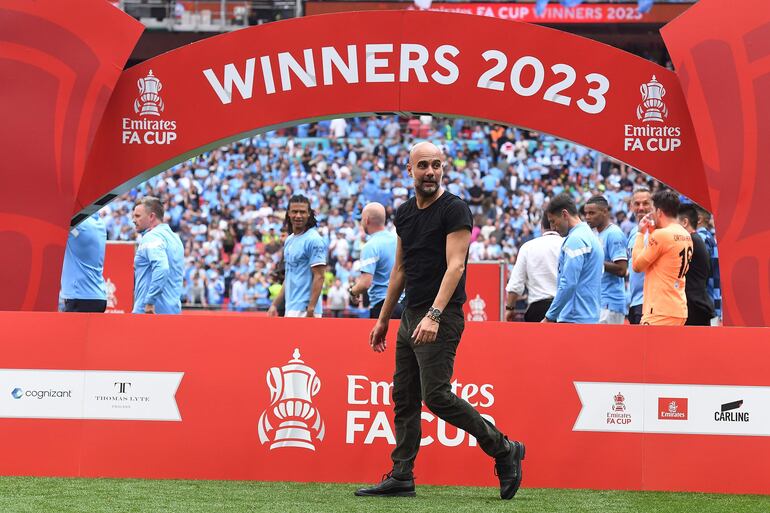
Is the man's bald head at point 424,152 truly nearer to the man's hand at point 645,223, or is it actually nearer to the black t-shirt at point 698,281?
the man's hand at point 645,223

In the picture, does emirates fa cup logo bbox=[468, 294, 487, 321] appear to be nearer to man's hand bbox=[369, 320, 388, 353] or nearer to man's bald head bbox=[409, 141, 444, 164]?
man's hand bbox=[369, 320, 388, 353]

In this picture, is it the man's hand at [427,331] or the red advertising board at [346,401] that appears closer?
the man's hand at [427,331]

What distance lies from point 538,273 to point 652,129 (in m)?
1.71

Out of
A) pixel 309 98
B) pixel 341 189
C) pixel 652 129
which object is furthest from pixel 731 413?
pixel 341 189

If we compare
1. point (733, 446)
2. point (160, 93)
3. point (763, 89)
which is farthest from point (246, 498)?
point (763, 89)

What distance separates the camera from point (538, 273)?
9.89 m

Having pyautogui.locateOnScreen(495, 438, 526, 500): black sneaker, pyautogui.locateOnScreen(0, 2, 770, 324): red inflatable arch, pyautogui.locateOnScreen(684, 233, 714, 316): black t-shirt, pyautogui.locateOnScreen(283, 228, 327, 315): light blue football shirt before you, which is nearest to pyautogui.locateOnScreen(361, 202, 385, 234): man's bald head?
pyautogui.locateOnScreen(283, 228, 327, 315): light blue football shirt

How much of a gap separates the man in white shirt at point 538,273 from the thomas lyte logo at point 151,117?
3.16 m

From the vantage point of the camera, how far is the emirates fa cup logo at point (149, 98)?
9.20m

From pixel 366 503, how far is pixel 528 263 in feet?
12.9

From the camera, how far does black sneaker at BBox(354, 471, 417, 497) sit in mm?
6742

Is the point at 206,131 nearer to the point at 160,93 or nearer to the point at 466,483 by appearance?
the point at 160,93

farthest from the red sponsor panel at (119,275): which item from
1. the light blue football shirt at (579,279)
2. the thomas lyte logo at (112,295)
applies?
the light blue football shirt at (579,279)

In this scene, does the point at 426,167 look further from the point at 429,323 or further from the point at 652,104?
the point at 652,104
